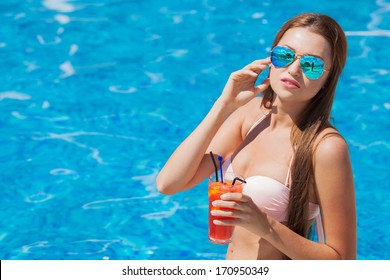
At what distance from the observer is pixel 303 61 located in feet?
13.2

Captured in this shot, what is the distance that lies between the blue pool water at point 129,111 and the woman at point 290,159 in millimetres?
2568

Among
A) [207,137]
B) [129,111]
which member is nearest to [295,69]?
[207,137]

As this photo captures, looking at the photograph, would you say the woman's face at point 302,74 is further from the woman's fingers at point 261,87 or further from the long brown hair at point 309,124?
the woman's fingers at point 261,87

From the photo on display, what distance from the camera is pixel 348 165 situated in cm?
395

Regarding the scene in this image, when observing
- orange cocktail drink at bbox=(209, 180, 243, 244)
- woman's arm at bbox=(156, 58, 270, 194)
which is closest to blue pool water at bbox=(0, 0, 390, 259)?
woman's arm at bbox=(156, 58, 270, 194)

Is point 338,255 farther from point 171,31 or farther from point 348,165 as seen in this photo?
point 171,31

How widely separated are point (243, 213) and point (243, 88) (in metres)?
0.78

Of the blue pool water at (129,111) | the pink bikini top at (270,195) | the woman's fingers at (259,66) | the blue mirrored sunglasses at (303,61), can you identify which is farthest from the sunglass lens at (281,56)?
the blue pool water at (129,111)

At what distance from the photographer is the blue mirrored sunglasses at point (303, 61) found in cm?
398

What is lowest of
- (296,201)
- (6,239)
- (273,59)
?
(6,239)

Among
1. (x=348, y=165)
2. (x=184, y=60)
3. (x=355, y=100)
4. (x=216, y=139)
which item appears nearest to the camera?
(x=348, y=165)

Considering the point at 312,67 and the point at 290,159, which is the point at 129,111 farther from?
the point at 312,67

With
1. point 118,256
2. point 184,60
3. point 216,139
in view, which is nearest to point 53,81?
point 184,60

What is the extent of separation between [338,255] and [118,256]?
10.1 ft
